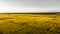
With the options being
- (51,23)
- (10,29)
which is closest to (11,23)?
(10,29)

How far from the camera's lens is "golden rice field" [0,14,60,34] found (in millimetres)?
933

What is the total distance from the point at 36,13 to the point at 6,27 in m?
0.27

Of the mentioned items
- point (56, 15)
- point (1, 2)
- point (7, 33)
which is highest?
point (1, 2)

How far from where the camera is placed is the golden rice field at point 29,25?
3.06 ft

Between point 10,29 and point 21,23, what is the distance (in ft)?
0.33

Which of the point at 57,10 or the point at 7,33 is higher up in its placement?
the point at 57,10

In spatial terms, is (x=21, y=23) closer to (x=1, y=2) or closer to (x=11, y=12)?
(x=11, y=12)

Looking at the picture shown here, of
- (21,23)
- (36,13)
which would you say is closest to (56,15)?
(36,13)

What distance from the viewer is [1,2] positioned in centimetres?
101

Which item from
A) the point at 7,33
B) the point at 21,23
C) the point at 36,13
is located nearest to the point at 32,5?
the point at 36,13

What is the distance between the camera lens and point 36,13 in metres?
0.98

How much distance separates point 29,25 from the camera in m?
0.94

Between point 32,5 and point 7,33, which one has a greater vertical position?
point 32,5

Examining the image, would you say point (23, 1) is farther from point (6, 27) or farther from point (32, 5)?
point (6, 27)
